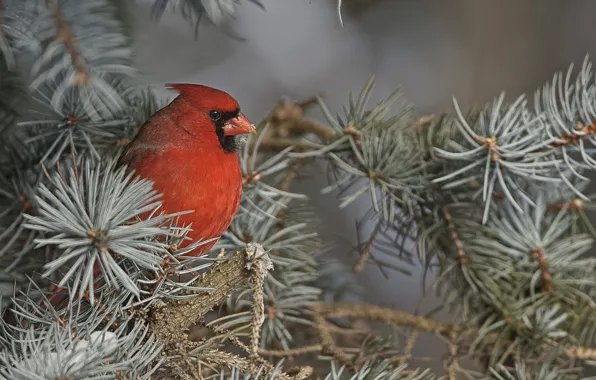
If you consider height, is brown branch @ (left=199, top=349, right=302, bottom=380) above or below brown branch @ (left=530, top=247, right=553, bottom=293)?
below

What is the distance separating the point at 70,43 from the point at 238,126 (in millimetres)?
349

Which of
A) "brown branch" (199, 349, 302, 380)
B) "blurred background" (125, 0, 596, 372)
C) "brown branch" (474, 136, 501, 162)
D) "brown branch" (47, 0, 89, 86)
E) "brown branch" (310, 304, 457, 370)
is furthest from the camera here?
"blurred background" (125, 0, 596, 372)

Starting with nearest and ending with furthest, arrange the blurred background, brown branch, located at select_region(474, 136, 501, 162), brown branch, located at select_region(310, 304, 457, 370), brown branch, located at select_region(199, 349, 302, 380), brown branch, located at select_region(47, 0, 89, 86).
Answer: brown branch, located at select_region(199, 349, 302, 380) < brown branch, located at select_region(47, 0, 89, 86) < brown branch, located at select_region(474, 136, 501, 162) < brown branch, located at select_region(310, 304, 457, 370) < the blurred background

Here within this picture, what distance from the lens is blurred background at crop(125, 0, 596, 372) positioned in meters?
2.54

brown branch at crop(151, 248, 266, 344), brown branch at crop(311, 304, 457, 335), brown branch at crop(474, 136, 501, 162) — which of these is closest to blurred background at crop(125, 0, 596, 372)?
brown branch at crop(311, 304, 457, 335)

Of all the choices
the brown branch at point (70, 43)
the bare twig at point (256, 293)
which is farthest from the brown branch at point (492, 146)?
the brown branch at point (70, 43)

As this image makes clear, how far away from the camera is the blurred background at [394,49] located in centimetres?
254

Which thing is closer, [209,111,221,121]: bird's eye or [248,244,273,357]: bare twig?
[248,244,273,357]: bare twig

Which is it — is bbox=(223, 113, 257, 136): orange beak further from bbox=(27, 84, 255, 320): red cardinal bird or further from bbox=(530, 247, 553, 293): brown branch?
bbox=(530, 247, 553, 293): brown branch

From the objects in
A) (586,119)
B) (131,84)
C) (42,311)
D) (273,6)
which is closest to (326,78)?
(273,6)

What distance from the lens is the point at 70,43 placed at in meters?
1.02

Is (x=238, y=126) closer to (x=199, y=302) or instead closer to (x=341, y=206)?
(x=341, y=206)

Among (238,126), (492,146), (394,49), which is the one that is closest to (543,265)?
(492,146)

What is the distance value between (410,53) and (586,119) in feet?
5.03
